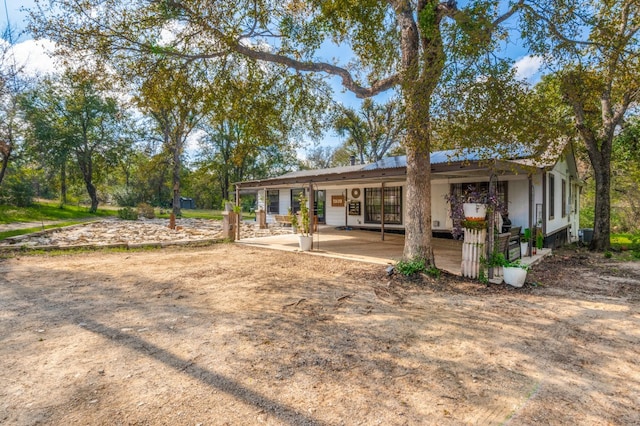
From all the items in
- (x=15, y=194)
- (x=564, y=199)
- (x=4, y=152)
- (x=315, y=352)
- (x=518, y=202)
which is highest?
(x=4, y=152)

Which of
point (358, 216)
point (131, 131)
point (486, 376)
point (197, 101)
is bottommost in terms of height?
point (486, 376)

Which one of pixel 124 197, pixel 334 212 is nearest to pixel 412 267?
pixel 334 212

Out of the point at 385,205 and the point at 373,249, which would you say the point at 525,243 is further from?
the point at 385,205

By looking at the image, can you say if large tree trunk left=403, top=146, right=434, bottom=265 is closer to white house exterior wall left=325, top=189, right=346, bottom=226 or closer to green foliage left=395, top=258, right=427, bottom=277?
green foliage left=395, top=258, right=427, bottom=277

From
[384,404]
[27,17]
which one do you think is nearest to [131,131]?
[27,17]

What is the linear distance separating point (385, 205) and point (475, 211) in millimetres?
7923

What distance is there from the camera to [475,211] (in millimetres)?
5840

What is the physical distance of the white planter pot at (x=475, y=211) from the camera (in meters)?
5.80

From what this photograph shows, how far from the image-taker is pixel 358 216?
14672mm

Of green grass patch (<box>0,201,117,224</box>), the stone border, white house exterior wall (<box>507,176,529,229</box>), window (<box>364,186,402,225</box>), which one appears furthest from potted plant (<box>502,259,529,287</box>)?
green grass patch (<box>0,201,117,224</box>)

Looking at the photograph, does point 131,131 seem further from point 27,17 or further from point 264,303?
point 264,303

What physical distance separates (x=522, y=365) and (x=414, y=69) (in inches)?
162

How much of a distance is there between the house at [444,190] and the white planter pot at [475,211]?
0.65m

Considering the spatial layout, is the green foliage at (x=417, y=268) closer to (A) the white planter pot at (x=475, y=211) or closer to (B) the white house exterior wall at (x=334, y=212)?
(A) the white planter pot at (x=475, y=211)
